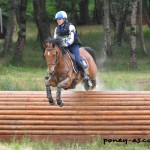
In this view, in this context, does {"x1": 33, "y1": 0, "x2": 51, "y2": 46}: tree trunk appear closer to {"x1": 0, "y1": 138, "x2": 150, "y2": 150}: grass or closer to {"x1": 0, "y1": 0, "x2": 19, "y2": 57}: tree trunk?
{"x1": 0, "y1": 0, "x2": 19, "y2": 57}: tree trunk

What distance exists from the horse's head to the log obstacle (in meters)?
0.73

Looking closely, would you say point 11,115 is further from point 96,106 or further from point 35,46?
point 35,46

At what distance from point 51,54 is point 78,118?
1.29 meters

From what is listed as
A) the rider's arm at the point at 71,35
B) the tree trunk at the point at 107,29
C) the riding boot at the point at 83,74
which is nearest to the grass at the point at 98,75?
the tree trunk at the point at 107,29

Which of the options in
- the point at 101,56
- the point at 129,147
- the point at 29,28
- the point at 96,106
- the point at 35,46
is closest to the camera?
the point at 129,147

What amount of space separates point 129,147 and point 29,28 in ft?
132

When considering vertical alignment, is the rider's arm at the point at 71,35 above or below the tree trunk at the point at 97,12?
above

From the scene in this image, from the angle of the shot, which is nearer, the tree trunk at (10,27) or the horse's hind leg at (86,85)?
the horse's hind leg at (86,85)

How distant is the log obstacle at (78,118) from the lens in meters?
→ 10.2

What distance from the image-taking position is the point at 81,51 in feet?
41.6

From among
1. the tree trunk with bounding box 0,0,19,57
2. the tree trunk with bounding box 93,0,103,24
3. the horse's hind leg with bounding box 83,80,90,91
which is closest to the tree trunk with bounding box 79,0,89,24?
the tree trunk with bounding box 93,0,103,24

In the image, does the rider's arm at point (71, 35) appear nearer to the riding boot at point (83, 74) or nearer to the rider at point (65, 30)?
the rider at point (65, 30)

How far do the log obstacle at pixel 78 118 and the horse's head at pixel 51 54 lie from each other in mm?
726

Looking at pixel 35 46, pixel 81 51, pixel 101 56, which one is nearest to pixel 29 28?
pixel 35 46
